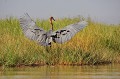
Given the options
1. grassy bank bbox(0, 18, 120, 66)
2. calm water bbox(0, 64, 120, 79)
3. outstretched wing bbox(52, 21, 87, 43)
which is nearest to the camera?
calm water bbox(0, 64, 120, 79)

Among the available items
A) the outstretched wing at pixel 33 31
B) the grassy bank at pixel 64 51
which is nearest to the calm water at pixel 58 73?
the grassy bank at pixel 64 51

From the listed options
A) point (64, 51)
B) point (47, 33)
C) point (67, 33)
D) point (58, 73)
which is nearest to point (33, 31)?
point (47, 33)

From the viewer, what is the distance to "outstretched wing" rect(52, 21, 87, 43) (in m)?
16.0

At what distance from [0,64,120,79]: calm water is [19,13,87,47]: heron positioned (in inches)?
62.7

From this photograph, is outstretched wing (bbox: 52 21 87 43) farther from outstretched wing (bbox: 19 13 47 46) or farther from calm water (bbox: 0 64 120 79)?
calm water (bbox: 0 64 120 79)

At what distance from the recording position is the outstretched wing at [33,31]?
16422 millimetres

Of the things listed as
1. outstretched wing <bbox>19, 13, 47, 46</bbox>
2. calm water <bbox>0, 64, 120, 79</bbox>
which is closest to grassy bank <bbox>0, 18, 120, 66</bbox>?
outstretched wing <bbox>19, 13, 47, 46</bbox>

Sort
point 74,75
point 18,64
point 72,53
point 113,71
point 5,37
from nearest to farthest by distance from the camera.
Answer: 1. point 74,75
2. point 113,71
3. point 18,64
4. point 72,53
5. point 5,37

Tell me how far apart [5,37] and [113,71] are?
195 inches

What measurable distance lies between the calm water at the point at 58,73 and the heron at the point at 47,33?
159 centimetres

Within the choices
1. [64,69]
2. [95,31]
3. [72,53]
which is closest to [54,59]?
[72,53]

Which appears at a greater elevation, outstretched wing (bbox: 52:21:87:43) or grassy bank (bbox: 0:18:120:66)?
outstretched wing (bbox: 52:21:87:43)

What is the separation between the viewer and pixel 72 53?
15.9 meters

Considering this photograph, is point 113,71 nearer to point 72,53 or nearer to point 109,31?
point 72,53
